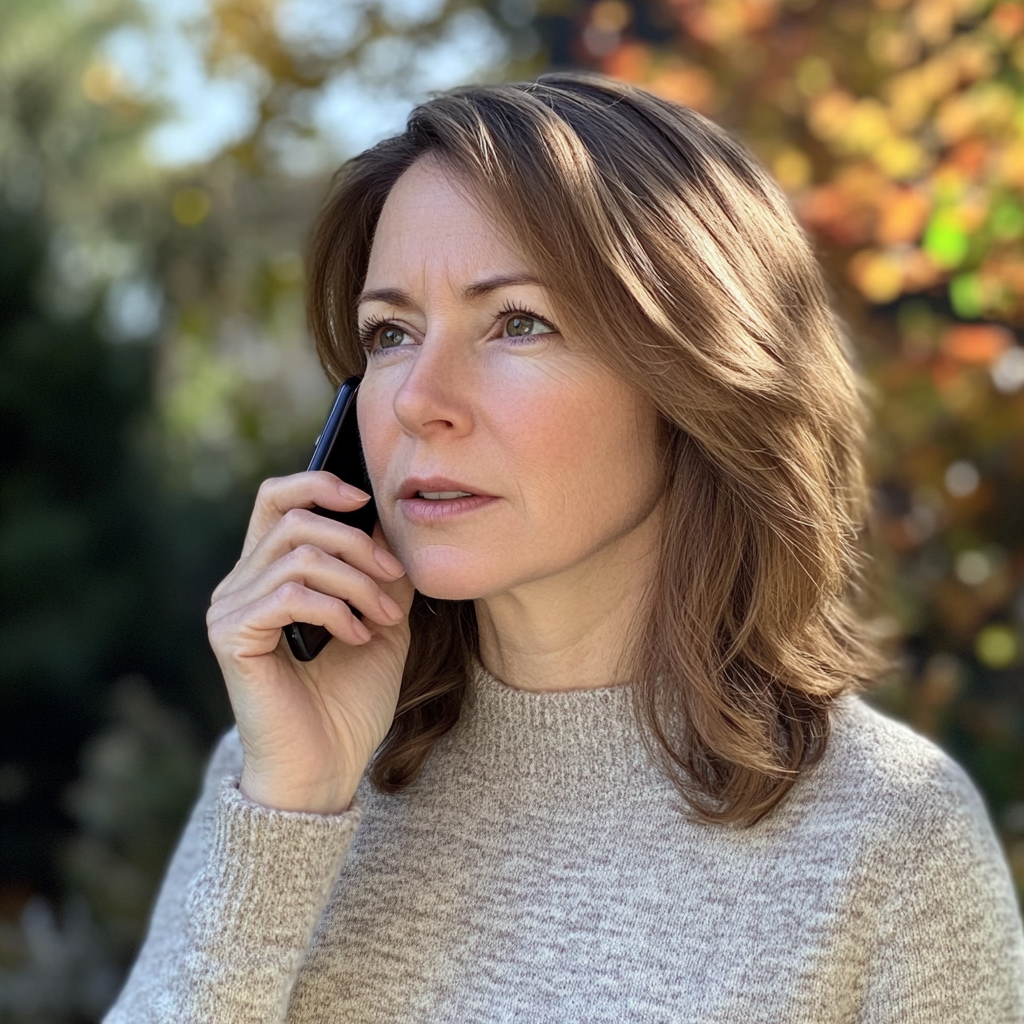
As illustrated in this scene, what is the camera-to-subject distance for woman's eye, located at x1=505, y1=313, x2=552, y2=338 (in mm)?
1748

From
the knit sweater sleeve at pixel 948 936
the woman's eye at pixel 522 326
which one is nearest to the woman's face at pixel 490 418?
the woman's eye at pixel 522 326

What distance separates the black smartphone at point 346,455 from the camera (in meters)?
2.01

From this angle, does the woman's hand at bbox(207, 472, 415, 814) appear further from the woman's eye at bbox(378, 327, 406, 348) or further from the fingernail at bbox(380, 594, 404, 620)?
the woman's eye at bbox(378, 327, 406, 348)

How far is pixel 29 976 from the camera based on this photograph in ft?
14.0

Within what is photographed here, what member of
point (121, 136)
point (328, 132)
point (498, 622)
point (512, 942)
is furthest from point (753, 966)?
point (121, 136)

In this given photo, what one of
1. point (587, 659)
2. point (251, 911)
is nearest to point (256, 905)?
point (251, 911)

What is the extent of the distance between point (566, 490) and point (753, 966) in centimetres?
68

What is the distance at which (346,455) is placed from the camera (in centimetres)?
210

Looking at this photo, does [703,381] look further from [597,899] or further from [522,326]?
[597,899]

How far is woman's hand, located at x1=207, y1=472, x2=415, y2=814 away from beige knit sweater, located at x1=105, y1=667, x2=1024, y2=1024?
6 centimetres

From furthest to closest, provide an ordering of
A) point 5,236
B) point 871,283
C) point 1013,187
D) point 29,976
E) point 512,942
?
1. point 5,236
2. point 29,976
3. point 871,283
4. point 1013,187
5. point 512,942

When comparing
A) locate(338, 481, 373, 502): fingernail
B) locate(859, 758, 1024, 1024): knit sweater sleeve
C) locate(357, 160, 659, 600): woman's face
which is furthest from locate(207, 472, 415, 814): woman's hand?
locate(859, 758, 1024, 1024): knit sweater sleeve

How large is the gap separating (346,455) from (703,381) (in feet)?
2.11

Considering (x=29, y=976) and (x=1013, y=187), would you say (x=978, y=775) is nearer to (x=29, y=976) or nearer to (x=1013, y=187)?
(x=1013, y=187)
